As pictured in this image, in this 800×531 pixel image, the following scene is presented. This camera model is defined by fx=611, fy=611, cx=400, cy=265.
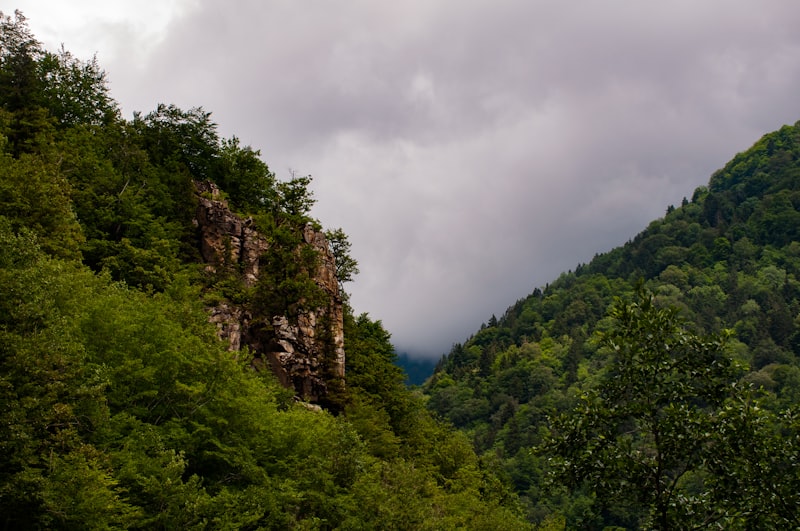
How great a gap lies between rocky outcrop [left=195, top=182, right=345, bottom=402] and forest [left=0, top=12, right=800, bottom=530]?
0.67 metres

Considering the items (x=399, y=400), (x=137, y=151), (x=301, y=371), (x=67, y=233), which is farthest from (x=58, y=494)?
(x=399, y=400)

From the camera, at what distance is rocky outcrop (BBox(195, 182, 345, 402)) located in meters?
50.9

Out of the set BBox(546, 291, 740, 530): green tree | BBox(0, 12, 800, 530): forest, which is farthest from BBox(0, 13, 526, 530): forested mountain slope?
BBox(546, 291, 740, 530): green tree

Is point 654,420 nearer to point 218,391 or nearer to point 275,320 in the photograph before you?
point 218,391

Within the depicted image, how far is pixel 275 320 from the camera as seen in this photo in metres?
52.3

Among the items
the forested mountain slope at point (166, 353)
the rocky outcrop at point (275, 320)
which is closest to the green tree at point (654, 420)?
the forested mountain slope at point (166, 353)

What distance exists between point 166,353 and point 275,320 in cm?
2266

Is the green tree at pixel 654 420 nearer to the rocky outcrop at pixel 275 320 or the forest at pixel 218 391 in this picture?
the forest at pixel 218 391

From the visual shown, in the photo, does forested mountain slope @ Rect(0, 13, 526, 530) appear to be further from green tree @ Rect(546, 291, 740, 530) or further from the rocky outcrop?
green tree @ Rect(546, 291, 740, 530)

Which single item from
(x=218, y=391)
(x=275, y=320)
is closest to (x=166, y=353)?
(x=218, y=391)

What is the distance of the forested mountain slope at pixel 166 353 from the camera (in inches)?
832

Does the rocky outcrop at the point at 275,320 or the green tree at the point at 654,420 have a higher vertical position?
the rocky outcrop at the point at 275,320

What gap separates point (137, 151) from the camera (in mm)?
57500

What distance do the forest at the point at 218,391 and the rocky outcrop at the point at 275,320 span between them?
671mm
